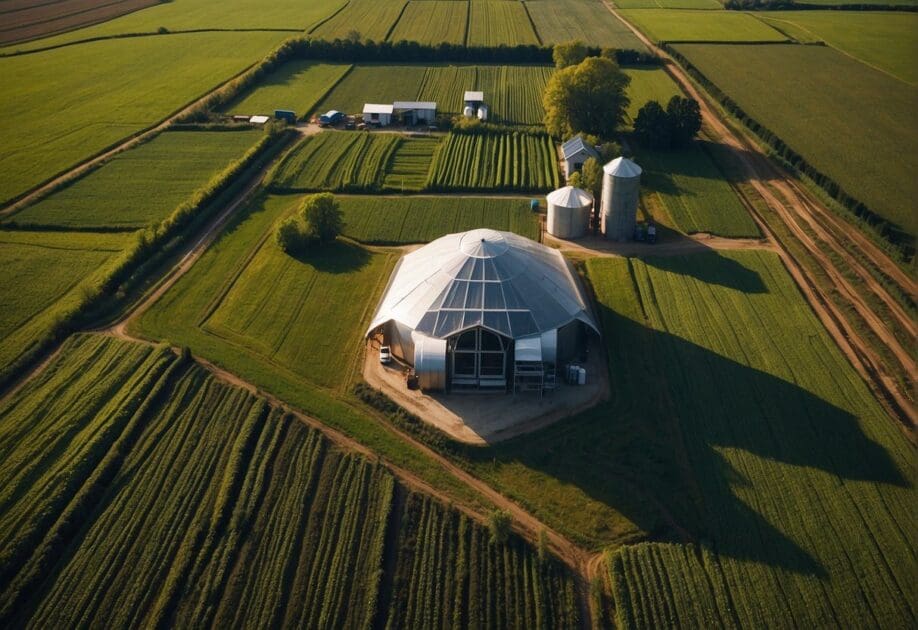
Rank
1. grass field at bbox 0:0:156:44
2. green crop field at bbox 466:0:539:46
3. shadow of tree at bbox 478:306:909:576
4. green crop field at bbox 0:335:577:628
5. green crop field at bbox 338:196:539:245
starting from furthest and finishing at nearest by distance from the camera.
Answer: grass field at bbox 0:0:156:44 < green crop field at bbox 466:0:539:46 < green crop field at bbox 338:196:539:245 < shadow of tree at bbox 478:306:909:576 < green crop field at bbox 0:335:577:628

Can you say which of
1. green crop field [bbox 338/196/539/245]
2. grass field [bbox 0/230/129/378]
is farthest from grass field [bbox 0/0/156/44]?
green crop field [bbox 338/196/539/245]

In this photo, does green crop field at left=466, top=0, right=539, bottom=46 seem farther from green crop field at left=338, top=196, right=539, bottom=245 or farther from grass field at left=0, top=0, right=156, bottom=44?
grass field at left=0, top=0, right=156, bottom=44

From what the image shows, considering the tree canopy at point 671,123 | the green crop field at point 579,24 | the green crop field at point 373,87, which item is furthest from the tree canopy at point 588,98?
the green crop field at point 579,24

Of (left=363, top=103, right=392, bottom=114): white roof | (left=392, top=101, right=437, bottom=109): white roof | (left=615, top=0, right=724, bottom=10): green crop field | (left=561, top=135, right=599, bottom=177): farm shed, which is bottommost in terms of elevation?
(left=561, top=135, right=599, bottom=177): farm shed

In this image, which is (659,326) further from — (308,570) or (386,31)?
(386,31)

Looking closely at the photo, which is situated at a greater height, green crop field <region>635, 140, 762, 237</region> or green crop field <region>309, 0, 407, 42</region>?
green crop field <region>309, 0, 407, 42</region>

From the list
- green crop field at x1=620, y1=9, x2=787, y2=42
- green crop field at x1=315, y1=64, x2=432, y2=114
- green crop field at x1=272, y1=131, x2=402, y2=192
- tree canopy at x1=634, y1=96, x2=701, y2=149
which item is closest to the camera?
green crop field at x1=272, y1=131, x2=402, y2=192

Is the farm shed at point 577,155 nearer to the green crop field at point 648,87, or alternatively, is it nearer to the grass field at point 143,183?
the green crop field at point 648,87

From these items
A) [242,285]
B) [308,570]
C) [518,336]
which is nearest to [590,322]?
[518,336]
